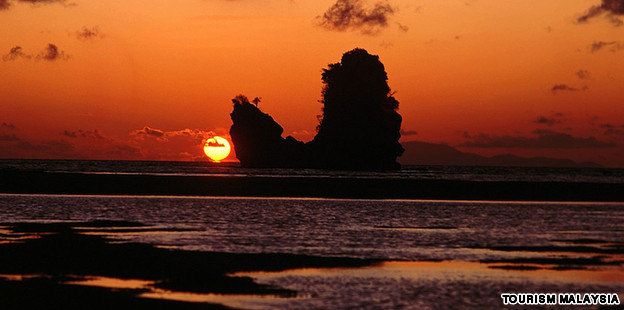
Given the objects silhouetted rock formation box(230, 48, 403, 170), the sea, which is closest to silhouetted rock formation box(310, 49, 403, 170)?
silhouetted rock formation box(230, 48, 403, 170)

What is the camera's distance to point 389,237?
31.7 m

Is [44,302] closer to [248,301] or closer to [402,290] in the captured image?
[248,301]

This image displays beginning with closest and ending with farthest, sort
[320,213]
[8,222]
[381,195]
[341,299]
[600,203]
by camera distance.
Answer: [341,299] < [8,222] < [320,213] < [600,203] < [381,195]

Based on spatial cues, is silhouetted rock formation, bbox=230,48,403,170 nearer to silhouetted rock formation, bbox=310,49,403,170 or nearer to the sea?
silhouetted rock formation, bbox=310,49,403,170

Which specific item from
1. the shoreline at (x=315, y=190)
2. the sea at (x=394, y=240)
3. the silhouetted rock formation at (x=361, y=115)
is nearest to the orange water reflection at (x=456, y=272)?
the sea at (x=394, y=240)

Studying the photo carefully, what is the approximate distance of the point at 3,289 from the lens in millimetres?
18391

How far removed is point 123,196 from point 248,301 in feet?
148

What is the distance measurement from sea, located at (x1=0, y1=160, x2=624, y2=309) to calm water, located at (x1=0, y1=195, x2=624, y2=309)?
5cm

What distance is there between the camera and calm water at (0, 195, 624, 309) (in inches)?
Answer: 757

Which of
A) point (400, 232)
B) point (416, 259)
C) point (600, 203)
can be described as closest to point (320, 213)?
point (400, 232)

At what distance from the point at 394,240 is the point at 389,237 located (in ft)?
3.70

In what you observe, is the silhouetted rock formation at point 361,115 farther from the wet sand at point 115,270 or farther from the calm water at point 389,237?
the wet sand at point 115,270

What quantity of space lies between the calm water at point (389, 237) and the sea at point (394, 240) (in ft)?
0.15

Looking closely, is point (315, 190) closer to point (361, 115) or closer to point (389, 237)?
point (389, 237)
